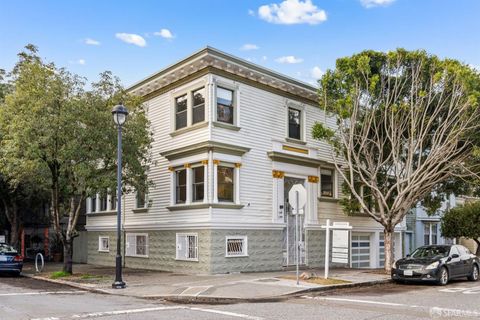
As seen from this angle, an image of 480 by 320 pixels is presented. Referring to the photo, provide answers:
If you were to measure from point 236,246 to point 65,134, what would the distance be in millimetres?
7572

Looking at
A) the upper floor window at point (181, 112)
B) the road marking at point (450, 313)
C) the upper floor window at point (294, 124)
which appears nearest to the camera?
the road marking at point (450, 313)

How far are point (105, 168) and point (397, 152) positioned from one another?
11094 millimetres

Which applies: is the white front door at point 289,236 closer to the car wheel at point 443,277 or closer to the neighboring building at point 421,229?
the car wheel at point 443,277

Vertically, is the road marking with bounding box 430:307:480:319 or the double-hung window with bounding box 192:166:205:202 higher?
the double-hung window with bounding box 192:166:205:202

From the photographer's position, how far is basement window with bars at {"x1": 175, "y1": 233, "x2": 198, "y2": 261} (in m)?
20.2

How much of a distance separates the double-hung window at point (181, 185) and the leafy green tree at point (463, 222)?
16436 mm

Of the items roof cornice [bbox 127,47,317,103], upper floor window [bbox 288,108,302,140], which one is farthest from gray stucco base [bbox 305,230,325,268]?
roof cornice [bbox 127,47,317,103]

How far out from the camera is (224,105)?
20.7m

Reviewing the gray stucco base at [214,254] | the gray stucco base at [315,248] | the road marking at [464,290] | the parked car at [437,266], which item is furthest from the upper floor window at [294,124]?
the road marking at [464,290]

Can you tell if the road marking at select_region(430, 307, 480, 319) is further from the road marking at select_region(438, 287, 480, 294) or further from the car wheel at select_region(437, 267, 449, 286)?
the car wheel at select_region(437, 267, 449, 286)

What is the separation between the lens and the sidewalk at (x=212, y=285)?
13.7 metres

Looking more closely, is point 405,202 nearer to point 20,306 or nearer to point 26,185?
point 20,306

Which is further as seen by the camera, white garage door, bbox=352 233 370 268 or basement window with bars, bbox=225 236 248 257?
white garage door, bbox=352 233 370 268

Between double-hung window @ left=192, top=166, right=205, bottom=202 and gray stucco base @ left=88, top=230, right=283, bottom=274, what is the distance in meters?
1.37
